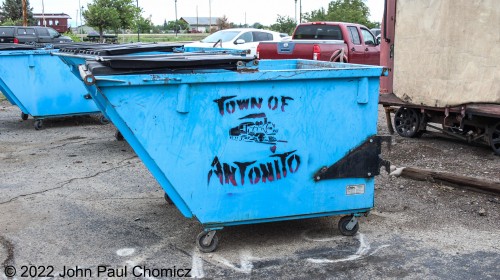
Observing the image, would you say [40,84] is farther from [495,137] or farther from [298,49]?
[495,137]

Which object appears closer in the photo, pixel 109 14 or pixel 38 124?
pixel 38 124

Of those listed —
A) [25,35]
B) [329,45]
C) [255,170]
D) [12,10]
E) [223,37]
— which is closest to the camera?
[255,170]

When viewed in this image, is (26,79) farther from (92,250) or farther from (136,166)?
(92,250)

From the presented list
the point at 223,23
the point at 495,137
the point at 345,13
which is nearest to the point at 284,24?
the point at 345,13

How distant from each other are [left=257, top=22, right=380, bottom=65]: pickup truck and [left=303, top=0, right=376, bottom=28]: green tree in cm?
2740

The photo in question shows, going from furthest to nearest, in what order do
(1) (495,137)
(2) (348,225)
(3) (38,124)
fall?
1. (3) (38,124)
2. (1) (495,137)
3. (2) (348,225)

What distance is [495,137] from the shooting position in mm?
7492

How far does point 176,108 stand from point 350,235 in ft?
6.17

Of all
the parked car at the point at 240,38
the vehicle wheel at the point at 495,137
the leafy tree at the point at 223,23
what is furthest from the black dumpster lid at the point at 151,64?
the leafy tree at the point at 223,23

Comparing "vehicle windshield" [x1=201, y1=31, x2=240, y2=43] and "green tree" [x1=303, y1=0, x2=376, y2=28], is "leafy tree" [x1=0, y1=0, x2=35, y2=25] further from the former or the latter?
"vehicle windshield" [x1=201, y1=31, x2=240, y2=43]

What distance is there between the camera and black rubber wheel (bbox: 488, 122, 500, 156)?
7410mm

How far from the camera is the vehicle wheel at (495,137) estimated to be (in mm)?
7410

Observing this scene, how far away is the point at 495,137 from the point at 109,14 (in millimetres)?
36673

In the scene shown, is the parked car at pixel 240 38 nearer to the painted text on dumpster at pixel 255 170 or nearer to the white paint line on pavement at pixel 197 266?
the painted text on dumpster at pixel 255 170
